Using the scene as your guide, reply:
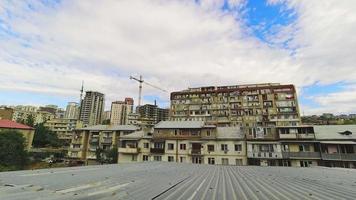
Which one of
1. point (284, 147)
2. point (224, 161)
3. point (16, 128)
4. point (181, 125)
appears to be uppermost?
point (181, 125)

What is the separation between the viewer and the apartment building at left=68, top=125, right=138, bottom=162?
6146 cm

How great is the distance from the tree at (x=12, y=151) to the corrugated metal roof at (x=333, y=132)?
56867 mm

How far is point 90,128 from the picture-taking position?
2559 inches

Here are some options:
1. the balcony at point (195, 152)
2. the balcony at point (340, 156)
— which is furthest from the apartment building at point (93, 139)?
the balcony at point (340, 156)

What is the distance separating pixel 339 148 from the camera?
3288 cm

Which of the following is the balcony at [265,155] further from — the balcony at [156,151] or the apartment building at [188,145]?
the balcony at [156,151]

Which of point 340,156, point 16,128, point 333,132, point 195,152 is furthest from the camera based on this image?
point 16,128

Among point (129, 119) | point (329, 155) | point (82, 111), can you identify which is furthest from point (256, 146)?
point (82, 111)

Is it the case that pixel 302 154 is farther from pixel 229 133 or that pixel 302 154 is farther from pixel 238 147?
pixel 229 133

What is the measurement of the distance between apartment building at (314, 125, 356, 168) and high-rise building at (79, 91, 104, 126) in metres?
169

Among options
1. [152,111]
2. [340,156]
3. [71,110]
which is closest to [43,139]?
[152,111]

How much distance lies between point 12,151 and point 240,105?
2660 inches

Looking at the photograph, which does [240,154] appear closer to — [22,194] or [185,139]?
[185,139]

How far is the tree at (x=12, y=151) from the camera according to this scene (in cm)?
3953
